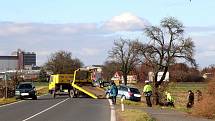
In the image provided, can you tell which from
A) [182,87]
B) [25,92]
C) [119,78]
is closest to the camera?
[25,92]

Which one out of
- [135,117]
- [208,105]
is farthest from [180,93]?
[135,117]

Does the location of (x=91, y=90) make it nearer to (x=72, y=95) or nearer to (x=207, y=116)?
(x=72, y=95)

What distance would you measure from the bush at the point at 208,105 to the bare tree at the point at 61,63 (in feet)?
362

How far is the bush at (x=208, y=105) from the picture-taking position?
78.9ft

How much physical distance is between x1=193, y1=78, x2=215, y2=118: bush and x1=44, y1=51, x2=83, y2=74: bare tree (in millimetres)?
110433

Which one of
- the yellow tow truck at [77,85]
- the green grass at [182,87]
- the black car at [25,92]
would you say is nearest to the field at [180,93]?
the green grass at [182,87]

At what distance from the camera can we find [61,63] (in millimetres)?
139250

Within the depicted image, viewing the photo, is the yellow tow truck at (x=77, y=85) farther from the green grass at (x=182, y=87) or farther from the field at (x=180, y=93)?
the field at (x=180, y=93)

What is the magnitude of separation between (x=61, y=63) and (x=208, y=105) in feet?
381

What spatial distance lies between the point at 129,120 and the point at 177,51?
58281mm

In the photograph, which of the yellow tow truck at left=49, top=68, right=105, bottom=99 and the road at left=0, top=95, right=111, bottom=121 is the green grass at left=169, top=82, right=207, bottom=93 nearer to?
the yellow tow truck at left=49, top=68, right=105, bottom=99

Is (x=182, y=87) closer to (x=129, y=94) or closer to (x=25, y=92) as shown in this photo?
(x=129, y=94)

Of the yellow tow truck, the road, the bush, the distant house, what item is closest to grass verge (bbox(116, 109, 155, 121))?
the road

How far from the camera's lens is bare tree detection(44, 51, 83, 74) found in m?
137
